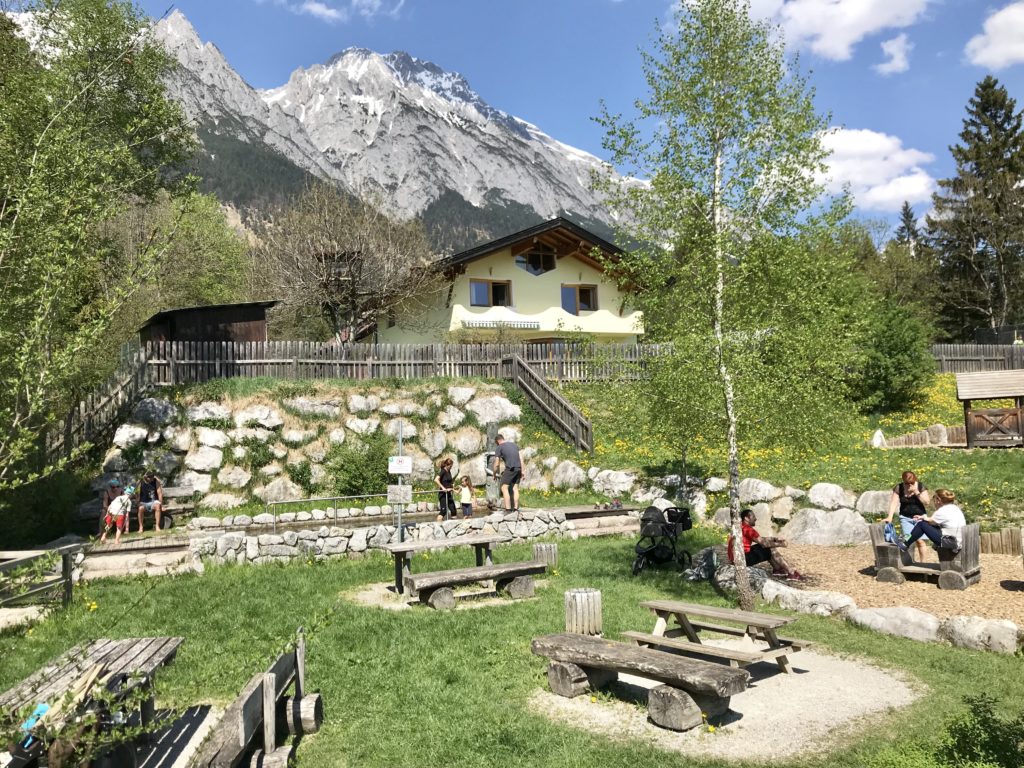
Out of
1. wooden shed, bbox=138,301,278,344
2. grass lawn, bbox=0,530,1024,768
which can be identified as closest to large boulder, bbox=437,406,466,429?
wooden shed, bbox=138,301,278,344

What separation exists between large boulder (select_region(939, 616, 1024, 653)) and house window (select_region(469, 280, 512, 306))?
88.5 ft

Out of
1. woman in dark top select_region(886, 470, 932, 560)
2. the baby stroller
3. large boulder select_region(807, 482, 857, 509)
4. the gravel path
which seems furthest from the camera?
large boulder select_region(807, 482, 857, 509)

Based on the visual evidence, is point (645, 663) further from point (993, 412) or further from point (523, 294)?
point (523, 294)

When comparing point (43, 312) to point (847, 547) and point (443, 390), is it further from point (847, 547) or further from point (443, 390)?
point (443, 390)

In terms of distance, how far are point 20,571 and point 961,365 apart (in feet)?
124

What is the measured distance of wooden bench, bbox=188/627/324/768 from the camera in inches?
167

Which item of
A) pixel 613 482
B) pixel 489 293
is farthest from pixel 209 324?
pixel 489 293

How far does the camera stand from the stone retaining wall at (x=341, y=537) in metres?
13.4

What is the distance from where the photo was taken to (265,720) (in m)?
4.83

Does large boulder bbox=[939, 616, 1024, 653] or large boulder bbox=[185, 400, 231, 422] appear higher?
large boulder bbox=[185, 400, 231, 422]

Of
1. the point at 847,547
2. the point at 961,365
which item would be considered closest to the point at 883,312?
the point at 961,365

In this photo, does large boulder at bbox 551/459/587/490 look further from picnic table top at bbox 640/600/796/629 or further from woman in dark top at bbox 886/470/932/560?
picnic table top at bbox 640/600/796/629

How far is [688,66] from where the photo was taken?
10578 millimetres

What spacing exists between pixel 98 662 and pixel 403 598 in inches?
210
